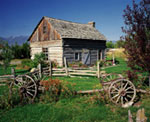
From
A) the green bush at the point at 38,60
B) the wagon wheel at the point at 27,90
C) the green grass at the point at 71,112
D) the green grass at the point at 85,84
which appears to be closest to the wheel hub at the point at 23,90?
the wagon wheel at the point at 27,90

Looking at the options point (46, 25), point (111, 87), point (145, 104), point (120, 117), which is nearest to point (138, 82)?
point (145, 104)

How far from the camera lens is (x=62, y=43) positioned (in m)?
15.8

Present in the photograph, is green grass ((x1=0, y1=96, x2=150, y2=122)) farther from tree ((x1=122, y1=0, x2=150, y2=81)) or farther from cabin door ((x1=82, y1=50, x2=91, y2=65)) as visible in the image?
cabin door ((x1=82, y1=50, x2=91, y2=65))

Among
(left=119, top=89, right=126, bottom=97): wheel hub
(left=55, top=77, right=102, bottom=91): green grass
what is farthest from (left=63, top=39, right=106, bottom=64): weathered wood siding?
(left=119, top=89, right=126, bottom=97): wheel hub

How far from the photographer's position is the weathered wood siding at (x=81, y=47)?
16.4 metres

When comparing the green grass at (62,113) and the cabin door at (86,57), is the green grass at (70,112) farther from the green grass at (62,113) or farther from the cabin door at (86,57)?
the cabin door at (86,57)

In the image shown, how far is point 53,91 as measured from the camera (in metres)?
6.01

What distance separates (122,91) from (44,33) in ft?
47.1

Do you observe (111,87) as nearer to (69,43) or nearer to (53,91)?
(53,91)

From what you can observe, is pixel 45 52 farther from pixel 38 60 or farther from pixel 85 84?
pixel 85 84

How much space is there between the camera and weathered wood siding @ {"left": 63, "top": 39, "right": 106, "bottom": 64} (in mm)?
16391

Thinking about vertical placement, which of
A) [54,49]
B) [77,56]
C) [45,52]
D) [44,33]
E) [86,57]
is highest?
[44,33]

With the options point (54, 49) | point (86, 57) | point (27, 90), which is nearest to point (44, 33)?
point (54, 49)

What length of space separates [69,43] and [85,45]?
2.77 metres
